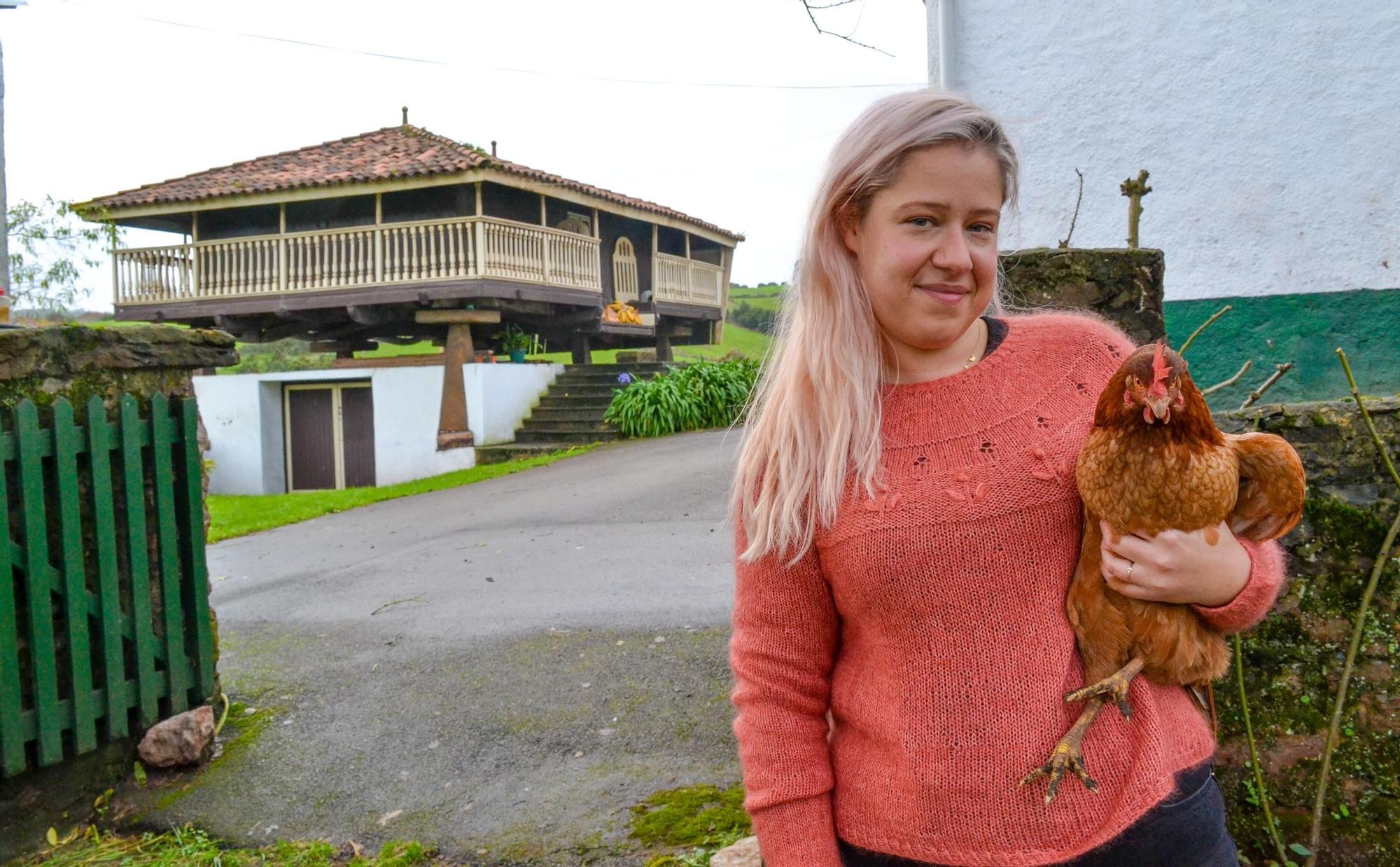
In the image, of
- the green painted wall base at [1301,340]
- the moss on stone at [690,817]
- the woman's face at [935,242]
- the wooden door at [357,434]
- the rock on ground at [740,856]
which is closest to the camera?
the woman's face at [935,242]

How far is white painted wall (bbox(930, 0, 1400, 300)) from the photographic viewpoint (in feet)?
20.0

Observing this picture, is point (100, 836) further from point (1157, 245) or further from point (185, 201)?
point (185, 201)

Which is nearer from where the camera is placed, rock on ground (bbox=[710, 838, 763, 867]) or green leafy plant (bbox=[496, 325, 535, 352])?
rock on ground (bbox=[710, 838, 763, 867])

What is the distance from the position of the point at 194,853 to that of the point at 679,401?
12.0 metres

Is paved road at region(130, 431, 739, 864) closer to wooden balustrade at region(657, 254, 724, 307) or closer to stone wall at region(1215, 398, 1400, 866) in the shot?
stone wall at region(1215, 398, 1400, 866)

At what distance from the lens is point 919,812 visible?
1323 mm

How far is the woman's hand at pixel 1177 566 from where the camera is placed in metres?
1.24

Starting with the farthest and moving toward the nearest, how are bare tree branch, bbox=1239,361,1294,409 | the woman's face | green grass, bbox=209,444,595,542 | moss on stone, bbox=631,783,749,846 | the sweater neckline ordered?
1. green grass, bbox=209,444,595,542
2. moss on stone, bbox=631,783,749,846
3. bare tree branch, bbox=1239,361,1294,409
4. the sweater neckline
5. the woman's face

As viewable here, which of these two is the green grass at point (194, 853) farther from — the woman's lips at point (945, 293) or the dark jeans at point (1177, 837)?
the woman's lips at point (945, 293)

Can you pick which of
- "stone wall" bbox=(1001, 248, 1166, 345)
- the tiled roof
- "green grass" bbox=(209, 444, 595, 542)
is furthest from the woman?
the tiled roof

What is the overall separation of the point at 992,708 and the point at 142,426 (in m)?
3.58

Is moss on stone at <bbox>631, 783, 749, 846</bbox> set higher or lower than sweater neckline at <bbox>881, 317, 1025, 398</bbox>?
lower

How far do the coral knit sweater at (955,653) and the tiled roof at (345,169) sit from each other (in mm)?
13680

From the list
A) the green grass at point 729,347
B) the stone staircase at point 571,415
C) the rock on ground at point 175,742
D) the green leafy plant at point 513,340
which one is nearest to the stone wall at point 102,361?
the rock on ground at point 175,742
